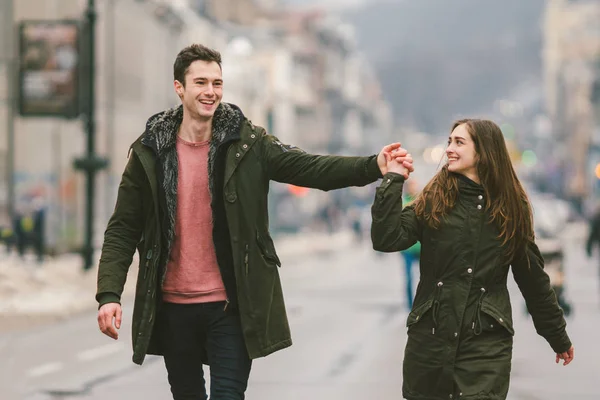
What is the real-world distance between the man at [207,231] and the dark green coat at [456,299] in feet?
0.85

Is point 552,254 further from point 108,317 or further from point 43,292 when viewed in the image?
point 108,317

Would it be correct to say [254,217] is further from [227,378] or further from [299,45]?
[299,45]

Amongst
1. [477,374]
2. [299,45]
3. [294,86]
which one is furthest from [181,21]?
[477,374]

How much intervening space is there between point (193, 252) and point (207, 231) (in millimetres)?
100

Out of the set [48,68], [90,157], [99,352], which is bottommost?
[99,352]

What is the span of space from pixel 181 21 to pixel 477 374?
190 ft

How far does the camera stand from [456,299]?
611cm

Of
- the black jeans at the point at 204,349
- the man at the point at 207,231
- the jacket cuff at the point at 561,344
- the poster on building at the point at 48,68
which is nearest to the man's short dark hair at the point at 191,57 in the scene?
the man at the point at 207,231

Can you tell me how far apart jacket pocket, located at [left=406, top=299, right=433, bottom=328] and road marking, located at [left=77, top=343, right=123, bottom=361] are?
28.5ft

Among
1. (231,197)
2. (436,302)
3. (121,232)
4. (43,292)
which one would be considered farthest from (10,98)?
(436,302)

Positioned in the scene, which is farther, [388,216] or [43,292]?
[43,292]

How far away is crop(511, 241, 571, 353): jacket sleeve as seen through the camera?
6.31 m

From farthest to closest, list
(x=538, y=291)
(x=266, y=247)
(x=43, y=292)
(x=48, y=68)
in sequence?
(x=48, y=68) → (x=43, y=292) → (x=538, y=291) → (x=266, y=247)

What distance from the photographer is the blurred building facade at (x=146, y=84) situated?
42125mm
